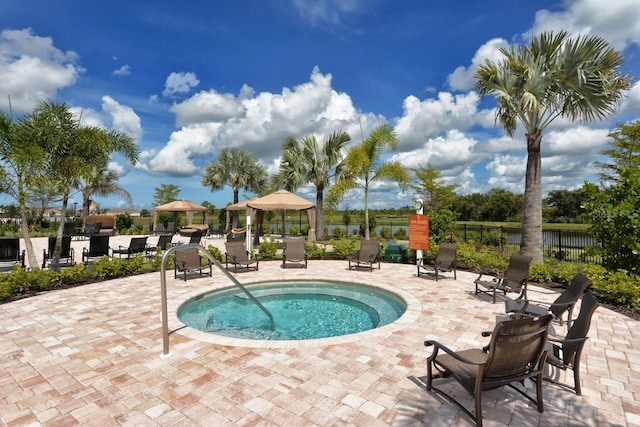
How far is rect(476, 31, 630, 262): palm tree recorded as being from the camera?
8.48 meters

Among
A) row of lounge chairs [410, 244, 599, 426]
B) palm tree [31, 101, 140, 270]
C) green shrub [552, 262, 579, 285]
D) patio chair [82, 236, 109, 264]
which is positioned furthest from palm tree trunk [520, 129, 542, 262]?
patio chair [82, 236, 109, 264]

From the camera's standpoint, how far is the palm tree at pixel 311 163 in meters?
18.7

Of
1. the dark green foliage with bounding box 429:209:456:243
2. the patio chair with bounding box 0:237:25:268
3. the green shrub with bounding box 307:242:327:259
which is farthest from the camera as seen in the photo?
the dark green foliage with bounding box 429:209:456:243

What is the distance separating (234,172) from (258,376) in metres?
24.9

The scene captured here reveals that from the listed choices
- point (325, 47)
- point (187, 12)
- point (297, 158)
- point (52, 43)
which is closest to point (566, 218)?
point (297, 158)

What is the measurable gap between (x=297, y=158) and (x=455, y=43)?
11229 mm

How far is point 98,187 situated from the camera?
599 inches

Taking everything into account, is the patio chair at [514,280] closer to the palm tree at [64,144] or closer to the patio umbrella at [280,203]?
the patio umbrella at [280,203]

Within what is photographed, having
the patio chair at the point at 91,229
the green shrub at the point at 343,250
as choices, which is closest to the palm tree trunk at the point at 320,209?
the green shrub at the point at 343,250

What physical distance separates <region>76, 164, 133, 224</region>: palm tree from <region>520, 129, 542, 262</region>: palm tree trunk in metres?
13.2

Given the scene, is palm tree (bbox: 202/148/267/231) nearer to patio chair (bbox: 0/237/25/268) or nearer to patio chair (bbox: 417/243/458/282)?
patio chair (bbox: 0/237/25/268)

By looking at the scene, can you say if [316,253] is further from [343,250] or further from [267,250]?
[267,250]

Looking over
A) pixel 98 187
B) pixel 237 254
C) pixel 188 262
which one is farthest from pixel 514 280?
pixel 98 187

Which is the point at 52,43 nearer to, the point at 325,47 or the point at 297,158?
the point at 325,47
